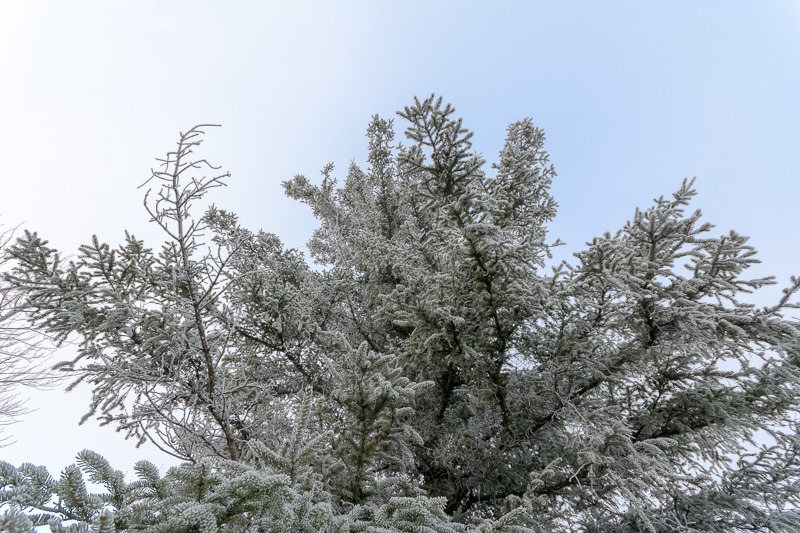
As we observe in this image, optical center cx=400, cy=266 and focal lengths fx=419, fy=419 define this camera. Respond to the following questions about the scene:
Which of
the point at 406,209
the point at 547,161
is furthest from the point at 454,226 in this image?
the point at 406,209

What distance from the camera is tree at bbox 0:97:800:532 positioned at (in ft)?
10.7

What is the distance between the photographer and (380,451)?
11.9 ft

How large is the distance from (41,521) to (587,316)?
15.2ft

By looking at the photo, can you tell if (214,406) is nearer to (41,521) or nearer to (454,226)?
(41,521)

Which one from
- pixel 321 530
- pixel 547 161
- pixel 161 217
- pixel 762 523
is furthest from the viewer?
pixel 547 161

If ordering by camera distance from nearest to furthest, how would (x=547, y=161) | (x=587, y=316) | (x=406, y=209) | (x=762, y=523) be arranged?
1. (x=762, y=523)
2. (x=587, y=316)
3. (x=547, y=161)
4. (x=406, y=209)

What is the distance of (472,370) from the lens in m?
5.00

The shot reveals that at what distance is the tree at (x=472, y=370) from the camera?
3.26m

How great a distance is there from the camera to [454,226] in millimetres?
4668

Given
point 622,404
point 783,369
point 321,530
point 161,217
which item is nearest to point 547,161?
point 622,404

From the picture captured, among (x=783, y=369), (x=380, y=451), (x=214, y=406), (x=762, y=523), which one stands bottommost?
(x=762, y=523)

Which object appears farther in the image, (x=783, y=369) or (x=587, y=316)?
(x=587, y=316)

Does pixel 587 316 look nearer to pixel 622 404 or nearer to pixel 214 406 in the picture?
pixel 622 404

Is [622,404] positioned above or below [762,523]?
above
